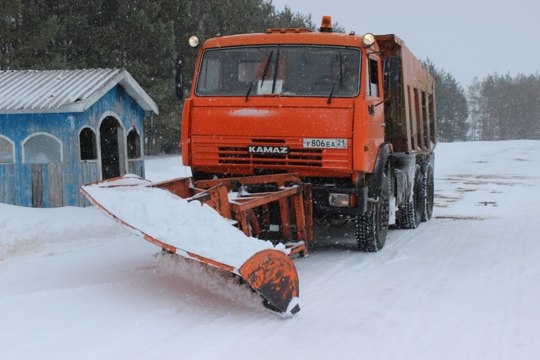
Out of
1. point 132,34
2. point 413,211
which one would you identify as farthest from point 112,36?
point 413,211

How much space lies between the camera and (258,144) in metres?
7.63

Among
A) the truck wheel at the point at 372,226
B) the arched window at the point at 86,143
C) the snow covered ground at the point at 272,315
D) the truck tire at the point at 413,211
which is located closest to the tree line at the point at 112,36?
the arched window at the point at 86,143

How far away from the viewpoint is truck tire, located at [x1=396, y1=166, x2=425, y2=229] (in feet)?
35.4

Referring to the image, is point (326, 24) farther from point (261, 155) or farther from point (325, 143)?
point (261, 155)

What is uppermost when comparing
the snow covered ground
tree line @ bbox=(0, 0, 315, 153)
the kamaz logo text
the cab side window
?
tree line @ bbox=(0, 0, 315, 153)

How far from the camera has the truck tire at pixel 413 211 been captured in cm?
1079

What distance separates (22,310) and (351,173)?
3.85 m

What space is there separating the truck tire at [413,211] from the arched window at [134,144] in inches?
247

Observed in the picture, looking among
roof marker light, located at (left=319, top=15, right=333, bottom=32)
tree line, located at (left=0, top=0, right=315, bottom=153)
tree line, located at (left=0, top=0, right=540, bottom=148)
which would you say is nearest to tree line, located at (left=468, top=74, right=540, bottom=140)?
tree line, located at (left=0, top=0, right=540, bottom=148)

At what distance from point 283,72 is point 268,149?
993mm

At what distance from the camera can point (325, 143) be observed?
7430mm

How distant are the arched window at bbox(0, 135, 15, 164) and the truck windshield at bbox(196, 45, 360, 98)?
5.95 metres

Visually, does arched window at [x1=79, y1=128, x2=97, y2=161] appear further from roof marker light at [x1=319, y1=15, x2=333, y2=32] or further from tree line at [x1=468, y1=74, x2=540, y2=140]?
tree line at [x1=468, y1=74, x2=540, y2=140]

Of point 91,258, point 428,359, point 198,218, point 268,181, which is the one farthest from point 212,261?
point 91,258
